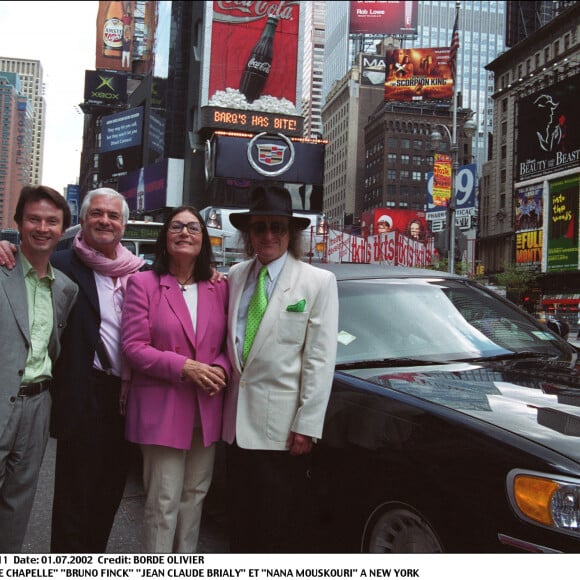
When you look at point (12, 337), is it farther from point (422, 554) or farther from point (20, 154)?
point (20, 154)

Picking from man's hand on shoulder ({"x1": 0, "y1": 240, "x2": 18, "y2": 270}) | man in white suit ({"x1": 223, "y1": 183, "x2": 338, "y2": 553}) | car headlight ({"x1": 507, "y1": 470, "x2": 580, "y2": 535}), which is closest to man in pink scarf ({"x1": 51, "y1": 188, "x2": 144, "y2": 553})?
man's hand on shoulder ({"x1": 0, "y1": 240, "x2": 18, "y2": 270})

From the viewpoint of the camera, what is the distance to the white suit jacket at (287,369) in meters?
2.66

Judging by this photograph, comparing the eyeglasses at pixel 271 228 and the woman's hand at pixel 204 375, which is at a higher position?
the eyeglasses at pixel 271 228

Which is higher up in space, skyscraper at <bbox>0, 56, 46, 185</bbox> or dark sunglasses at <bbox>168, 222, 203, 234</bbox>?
skyscraper at <bbox>0, 56, 46, 185</bbox>

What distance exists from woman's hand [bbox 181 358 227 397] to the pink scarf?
62 cm

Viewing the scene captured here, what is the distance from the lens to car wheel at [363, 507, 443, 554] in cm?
243

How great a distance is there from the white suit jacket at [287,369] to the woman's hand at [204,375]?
10 cm

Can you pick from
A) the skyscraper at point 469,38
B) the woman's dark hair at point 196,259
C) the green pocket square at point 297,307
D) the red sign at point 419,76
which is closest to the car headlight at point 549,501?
the green pocket square at point 297,307

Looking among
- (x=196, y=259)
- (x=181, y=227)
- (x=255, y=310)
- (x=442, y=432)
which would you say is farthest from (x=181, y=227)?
(x=442, y=432)

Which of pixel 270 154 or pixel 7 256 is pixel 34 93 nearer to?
pixel 7 256

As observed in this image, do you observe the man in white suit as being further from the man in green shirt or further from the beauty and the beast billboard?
the beauty and the beast billboard

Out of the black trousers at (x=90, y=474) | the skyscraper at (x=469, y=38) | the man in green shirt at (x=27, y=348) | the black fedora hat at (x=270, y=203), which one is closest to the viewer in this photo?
the man in green shirt at (x=27, y=348)

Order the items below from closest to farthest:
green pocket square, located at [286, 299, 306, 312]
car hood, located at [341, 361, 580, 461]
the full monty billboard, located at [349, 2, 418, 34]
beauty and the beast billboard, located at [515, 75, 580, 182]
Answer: car hood, located at [341, 361, 580, 461]
green pocket square, located at [286, 299, 306, 312]
beauty and the beast billboard, located at [515, 75, 580, 182]
the full monty billboard, located at [349, 2, 418, 34]

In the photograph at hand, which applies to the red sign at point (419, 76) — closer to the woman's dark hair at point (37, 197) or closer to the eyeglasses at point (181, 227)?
the eyeglasses at point (181, 227)
